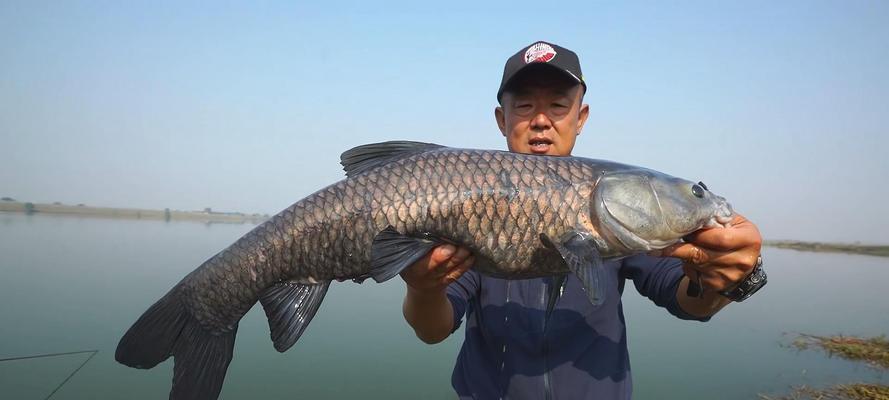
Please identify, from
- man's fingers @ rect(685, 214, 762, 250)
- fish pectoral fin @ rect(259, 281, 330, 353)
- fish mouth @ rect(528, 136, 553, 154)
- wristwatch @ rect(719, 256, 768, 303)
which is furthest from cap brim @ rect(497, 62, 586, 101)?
fish pectoral fin @ rect(259, 281, 330, 353)

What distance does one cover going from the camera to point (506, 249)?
1.80 meters

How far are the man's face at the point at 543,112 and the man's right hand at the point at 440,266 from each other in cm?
104

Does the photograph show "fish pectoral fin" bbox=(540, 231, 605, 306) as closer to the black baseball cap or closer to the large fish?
the large fish

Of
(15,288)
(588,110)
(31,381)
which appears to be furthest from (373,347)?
(15,288)

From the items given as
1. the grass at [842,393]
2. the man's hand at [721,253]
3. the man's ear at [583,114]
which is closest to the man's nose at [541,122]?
the man's ear at [583,114]

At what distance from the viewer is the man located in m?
1.85

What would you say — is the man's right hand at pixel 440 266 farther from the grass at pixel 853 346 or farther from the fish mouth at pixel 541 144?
the grass at pixel 853 346

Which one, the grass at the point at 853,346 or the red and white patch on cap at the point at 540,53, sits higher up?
the red and white patch on cap at the point at 540,53

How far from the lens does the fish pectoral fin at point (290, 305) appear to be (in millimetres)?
1937

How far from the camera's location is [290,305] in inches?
76.5

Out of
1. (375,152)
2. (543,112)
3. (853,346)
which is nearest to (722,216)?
(543,112)

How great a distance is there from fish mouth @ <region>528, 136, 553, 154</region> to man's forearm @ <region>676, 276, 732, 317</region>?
0.98 m

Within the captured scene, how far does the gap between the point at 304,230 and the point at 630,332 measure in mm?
11112

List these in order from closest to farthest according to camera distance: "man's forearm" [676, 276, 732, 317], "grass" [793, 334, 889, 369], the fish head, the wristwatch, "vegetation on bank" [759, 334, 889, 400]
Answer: the wristwatch → the fish head → "man's forearm" [676, 276, 732, 317] → "vegetation on bank" [759, 334, 889, 400] → "grass" [793, 334, 889, 369]
